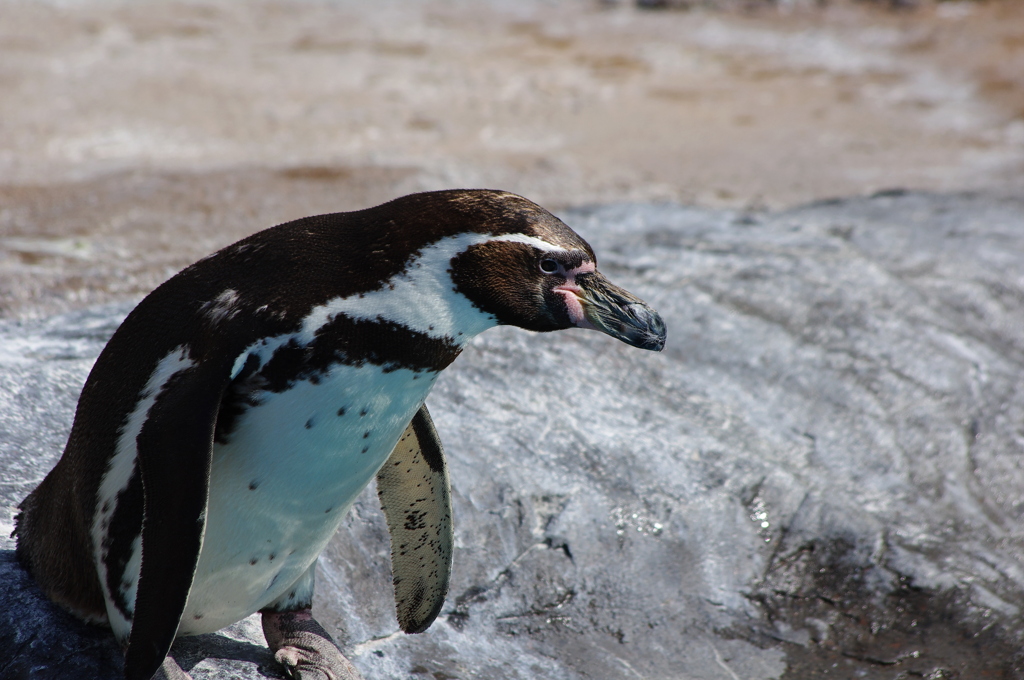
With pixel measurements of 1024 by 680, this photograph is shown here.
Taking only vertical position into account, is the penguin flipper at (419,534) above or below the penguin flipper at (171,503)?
below

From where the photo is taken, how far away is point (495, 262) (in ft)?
5.70

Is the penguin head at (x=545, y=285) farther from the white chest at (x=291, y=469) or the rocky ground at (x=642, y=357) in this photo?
the rocky ground at (x=642, y=357)

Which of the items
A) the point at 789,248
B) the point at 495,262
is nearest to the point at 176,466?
the point at 495,262

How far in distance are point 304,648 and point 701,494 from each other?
4.18 ft

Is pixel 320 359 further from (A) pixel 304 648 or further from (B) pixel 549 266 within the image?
(A) pixel 304 648

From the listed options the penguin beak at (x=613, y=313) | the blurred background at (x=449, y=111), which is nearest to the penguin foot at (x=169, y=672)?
the penguin beak at (x=613, y=313)

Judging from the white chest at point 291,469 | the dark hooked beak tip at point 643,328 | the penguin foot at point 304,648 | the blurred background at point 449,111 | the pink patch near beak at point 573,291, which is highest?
the pink patch near beak at point 573,291

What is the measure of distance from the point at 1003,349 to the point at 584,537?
2.01 m

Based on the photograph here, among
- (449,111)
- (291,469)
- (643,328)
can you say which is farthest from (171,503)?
(449,111)

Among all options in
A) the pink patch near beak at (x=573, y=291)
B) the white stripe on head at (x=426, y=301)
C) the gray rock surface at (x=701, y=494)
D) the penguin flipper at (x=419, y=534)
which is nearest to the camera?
the white stripe on head at (x=426, y=301)

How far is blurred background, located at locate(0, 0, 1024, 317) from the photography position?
5.23 metres

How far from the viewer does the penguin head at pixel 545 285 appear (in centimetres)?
174

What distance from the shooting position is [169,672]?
1.79 m

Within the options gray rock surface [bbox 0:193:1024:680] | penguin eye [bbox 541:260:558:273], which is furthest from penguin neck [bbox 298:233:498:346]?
gray rock surface [bbox 0:193:1024:680]
